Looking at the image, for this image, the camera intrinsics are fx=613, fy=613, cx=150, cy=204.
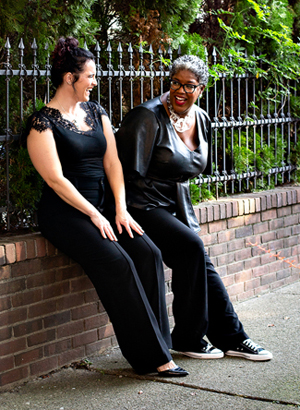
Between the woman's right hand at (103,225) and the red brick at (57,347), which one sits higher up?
the woman's right hand at (103,225)

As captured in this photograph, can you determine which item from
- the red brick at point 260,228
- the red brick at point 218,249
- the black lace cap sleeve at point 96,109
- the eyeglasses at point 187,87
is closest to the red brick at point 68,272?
the black lace cap sleeve at point 96,109

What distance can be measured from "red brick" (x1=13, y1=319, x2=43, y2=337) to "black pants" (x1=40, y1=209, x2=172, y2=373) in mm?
452

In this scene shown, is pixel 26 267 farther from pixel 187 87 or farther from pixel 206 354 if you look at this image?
pixel 187 87

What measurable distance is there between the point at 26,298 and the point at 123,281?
61cm

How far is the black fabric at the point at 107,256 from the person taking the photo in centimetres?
350

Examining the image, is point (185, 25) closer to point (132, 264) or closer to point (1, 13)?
point (1, 13)

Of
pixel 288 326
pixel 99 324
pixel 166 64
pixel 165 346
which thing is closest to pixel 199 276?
pixel 165 346

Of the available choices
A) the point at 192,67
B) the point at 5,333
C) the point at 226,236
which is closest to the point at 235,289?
the point at 226,236

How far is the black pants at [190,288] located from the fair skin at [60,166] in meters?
0.20

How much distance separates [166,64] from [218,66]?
60 cm

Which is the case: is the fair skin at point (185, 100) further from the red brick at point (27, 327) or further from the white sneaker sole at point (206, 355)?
the red brick at point (27, 327)

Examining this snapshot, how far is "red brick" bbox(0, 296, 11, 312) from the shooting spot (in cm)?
348

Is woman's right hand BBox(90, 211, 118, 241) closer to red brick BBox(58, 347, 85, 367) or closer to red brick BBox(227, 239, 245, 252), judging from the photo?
red brick BBox(58, 347, 85, 367)

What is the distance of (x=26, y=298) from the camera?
3619 millimetres
